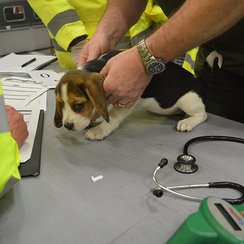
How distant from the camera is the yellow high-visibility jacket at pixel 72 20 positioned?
149 centimetres

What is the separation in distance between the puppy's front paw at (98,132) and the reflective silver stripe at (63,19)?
692mm

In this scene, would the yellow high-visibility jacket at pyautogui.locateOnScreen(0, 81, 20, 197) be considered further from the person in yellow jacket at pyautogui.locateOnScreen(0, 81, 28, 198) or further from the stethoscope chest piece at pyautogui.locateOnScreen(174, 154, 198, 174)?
the stethoscope chest piece at pyautogui.locateOnScreen(174, 154, 198, 174)

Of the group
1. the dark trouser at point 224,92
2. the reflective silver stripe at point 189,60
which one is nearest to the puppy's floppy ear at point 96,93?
the dark trouser at point 224,92

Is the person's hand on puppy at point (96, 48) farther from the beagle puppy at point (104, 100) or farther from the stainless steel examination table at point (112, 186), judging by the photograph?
the stainless steel examination table at point (112, 186)

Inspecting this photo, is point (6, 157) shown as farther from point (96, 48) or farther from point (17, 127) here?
point (96, 48)

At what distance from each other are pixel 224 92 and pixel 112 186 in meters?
0.77

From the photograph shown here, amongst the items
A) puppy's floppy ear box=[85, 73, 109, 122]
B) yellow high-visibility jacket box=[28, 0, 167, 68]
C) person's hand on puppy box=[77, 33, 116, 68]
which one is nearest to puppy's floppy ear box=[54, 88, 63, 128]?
puppy's floppy ear box=[85, 73, 109, 122]

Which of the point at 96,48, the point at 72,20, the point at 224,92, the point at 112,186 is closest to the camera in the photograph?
the point at 112,186

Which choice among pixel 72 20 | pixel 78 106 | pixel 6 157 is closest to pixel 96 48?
pixel 78 106

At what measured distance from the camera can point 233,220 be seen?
1.64 feet

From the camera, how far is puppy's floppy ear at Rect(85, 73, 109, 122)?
2.86 feet

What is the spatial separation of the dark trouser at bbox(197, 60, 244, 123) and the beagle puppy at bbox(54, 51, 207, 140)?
265 millimetres

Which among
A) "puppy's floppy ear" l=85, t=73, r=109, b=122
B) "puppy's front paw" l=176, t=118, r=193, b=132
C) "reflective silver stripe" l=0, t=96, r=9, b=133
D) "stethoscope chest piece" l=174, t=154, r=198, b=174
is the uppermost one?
"reflective silver stripe" l=0, t=96, r=9, b=133

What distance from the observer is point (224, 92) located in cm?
133
